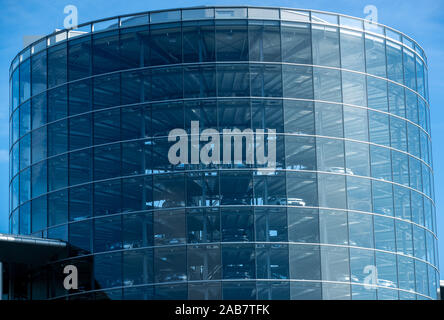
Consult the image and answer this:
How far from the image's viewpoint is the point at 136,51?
57125mm

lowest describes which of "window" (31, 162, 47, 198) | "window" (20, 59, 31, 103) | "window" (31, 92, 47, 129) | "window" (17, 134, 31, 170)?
"window" (31, 162, 47, 198)

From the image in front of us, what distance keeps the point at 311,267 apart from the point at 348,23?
15590 millimetres

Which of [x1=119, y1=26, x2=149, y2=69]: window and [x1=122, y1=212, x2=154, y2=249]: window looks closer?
[x1=122, y1=212, x2=154, y2=249]: window

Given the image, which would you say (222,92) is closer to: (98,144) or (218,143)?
(218,143)

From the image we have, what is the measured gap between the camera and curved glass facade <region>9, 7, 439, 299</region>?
5353 cm

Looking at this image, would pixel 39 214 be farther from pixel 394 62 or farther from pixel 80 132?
pixel 394 62

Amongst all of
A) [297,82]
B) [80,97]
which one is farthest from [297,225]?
[80,97]

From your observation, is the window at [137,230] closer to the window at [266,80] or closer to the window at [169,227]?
the window at [169,227]

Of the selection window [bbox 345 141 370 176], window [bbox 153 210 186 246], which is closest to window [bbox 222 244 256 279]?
window [bbox 153 210 186 246]

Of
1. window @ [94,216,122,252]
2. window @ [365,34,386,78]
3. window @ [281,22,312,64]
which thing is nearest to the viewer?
window @ [94,216,122,252]

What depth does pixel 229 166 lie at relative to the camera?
179 ft

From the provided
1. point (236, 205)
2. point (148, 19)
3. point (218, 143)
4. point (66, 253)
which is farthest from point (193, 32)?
point (66, 253)

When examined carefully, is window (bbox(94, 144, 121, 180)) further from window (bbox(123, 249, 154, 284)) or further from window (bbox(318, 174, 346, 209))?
window (bbox(318, 174, 346, 209))

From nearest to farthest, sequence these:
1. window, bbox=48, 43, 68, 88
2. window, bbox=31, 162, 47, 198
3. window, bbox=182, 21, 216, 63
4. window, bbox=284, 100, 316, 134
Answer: window, bbox=284, 100, 316, 134 < window, bbox=182, 21, 216, 63 < window, bbox=31, 162, 47, 198 < window, bbox=48, 43, 68, 88
